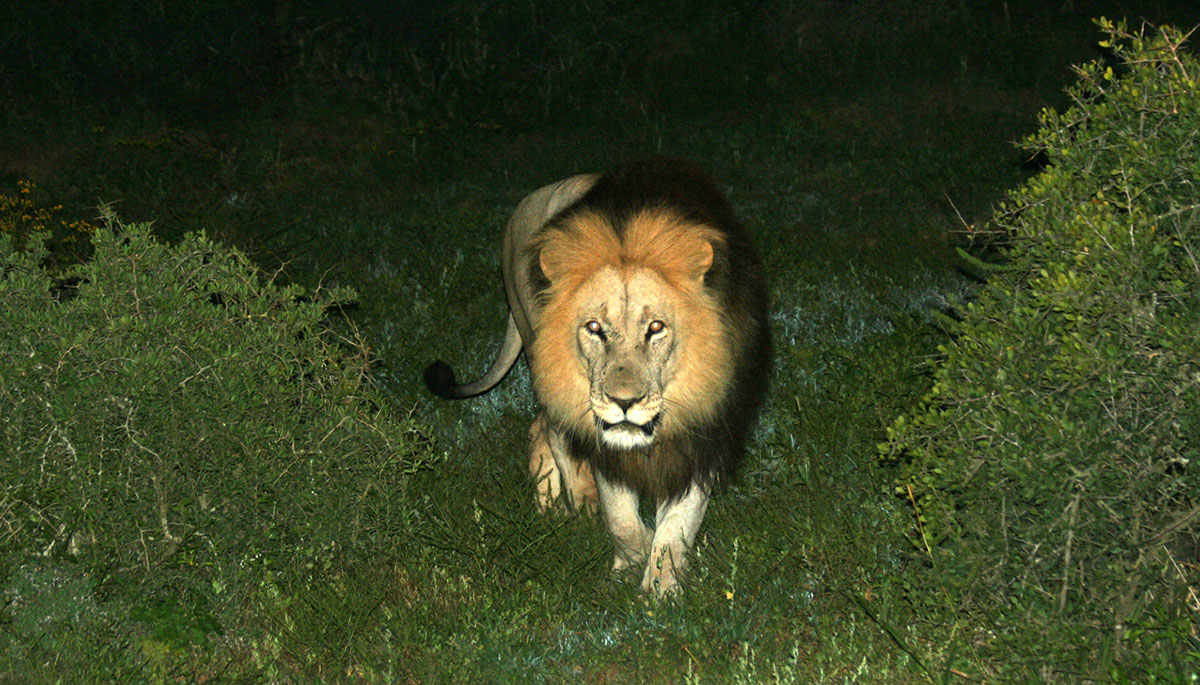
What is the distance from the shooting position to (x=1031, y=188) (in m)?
3.79

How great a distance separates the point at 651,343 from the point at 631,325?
0.11 m

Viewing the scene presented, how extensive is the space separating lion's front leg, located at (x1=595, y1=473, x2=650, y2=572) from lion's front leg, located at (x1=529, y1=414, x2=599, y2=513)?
18.4 inches

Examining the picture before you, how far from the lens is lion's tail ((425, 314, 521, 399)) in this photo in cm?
614

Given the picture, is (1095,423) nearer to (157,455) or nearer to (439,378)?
(157,455)

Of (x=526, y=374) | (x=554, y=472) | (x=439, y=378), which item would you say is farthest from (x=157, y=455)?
(x=526, y=374)

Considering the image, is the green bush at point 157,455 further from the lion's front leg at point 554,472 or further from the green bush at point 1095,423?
the green bush at point 1095,423

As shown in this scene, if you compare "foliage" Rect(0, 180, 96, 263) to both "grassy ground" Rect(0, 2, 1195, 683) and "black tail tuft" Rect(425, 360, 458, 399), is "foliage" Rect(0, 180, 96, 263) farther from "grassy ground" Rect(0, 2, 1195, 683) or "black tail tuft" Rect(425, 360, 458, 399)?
"black tail tuft" Rect(425, 360, 458, 399)

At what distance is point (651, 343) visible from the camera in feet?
14.3

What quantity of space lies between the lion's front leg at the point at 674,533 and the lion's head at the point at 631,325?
0.45m

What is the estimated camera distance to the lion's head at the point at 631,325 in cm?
432

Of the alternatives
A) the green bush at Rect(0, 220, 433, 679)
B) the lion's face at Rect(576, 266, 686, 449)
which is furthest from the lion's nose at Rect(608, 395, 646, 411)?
the green bush at Rect(0, 220, 433, 679)

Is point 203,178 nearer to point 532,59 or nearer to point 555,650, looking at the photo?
point 532,59

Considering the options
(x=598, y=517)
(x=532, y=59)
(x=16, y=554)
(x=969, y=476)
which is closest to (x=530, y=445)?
(x=598, y=517)

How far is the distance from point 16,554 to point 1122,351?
12.7ft
